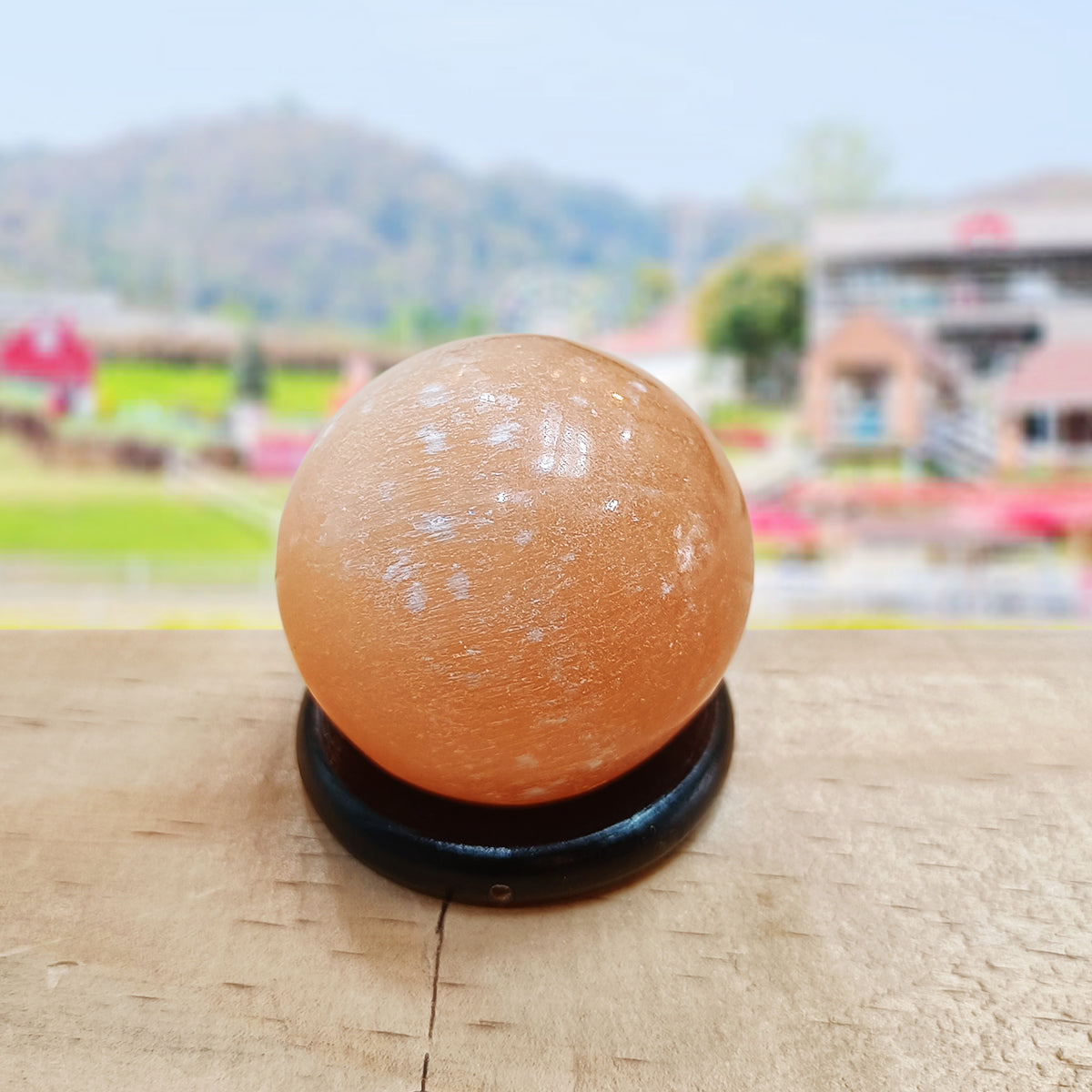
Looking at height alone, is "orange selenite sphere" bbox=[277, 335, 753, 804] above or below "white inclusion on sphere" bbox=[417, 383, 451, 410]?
below

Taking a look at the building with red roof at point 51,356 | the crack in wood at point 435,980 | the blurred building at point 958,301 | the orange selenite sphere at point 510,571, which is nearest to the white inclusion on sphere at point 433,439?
the orange selenite sphere at point 510,571

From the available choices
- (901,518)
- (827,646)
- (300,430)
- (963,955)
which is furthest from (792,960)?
(300,430)

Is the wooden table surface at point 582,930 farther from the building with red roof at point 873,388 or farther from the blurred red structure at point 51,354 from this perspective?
the blurred red structure at point 51,354

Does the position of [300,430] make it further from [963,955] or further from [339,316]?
[963,955]

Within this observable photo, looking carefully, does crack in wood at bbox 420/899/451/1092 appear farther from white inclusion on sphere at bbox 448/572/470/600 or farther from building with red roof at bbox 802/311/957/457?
building with red roof at bbox 802/311/957/457

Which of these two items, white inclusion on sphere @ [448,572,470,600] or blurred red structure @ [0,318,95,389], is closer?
white inclusion on sphere @ [448,572,470,600]

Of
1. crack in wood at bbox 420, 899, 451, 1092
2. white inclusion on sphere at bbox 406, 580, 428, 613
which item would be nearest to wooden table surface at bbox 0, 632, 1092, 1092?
crack in wood at bbox 420, 899, 451, 1092
